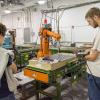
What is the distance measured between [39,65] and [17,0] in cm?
475

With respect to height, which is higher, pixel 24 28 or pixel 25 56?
pixel 24 28

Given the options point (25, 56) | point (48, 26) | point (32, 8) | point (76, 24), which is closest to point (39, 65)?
point (48, 26)

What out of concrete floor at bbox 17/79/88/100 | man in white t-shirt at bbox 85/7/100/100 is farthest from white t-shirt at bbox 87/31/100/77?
concrete floor at bbox 17/79/88/100

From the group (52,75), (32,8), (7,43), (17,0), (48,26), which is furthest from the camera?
(32,8)

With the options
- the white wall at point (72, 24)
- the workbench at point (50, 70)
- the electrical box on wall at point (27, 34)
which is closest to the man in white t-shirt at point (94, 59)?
the workbench at point (50, 70)

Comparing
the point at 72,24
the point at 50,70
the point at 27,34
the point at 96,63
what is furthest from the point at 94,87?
the point at 27,34

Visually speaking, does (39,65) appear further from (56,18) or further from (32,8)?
(32,8)

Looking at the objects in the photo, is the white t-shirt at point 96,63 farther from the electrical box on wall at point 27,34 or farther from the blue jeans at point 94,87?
the electrical box on wall at point 27,34

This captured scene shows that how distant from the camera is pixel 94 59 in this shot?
70.0 inches

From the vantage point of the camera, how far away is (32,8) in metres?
8.27

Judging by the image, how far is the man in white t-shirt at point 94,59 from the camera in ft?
5.77

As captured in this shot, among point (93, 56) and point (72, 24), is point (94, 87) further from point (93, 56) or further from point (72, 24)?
point (72, 24)

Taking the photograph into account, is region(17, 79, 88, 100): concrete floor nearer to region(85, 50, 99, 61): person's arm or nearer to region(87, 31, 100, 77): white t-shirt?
region(87, 31, 100, 77): white t-shirt

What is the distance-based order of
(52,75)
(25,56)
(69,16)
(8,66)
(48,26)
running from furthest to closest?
(69,16), (25,56), (48,26), (52,75), (8,66)
